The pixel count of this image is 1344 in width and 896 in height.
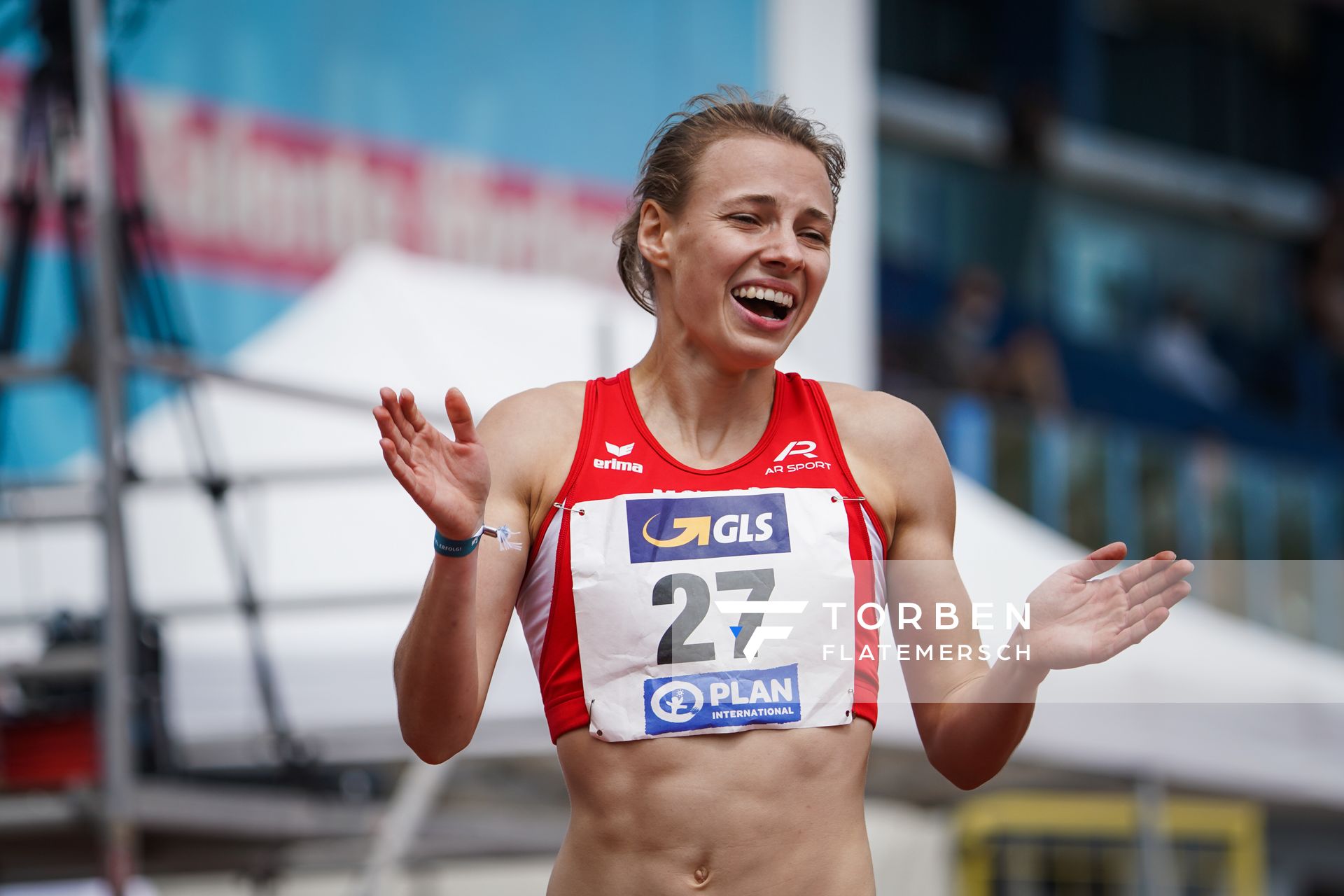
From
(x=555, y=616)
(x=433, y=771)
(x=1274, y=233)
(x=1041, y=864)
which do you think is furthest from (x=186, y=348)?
(x=1274, y=233)

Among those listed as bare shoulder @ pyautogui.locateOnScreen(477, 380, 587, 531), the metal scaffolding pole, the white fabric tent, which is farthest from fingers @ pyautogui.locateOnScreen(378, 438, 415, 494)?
Answer: the white fabric tent

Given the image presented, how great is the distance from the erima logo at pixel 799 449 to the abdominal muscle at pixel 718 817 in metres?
0.38

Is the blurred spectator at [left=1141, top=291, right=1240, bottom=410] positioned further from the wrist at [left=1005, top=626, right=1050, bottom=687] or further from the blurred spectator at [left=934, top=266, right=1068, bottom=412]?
the wrist at [left=1005, top=626, right=1050, bottom=687]

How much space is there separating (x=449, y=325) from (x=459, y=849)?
1886mm

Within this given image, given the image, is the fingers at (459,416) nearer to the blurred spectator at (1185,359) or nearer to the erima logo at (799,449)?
the erima logo at (799,449)

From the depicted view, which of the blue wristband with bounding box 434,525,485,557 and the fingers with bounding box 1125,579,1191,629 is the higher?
the blue wristband with bounding box 434,525,485,557

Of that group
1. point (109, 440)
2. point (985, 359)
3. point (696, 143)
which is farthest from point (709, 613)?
point (985, 359)

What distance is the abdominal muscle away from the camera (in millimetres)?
2279

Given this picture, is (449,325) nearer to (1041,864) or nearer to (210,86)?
(210,86)

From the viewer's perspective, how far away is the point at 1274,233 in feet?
61.6

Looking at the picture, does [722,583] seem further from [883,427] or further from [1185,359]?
[1185,359]

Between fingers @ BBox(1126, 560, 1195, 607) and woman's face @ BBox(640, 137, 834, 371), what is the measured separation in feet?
1.89

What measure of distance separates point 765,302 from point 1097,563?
0.57 metres

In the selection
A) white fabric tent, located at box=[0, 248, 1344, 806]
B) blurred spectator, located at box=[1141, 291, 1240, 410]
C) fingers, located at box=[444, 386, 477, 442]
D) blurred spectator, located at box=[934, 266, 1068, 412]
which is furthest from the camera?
blurred spectator, located at box=[1141, 291, 1240, 410]
